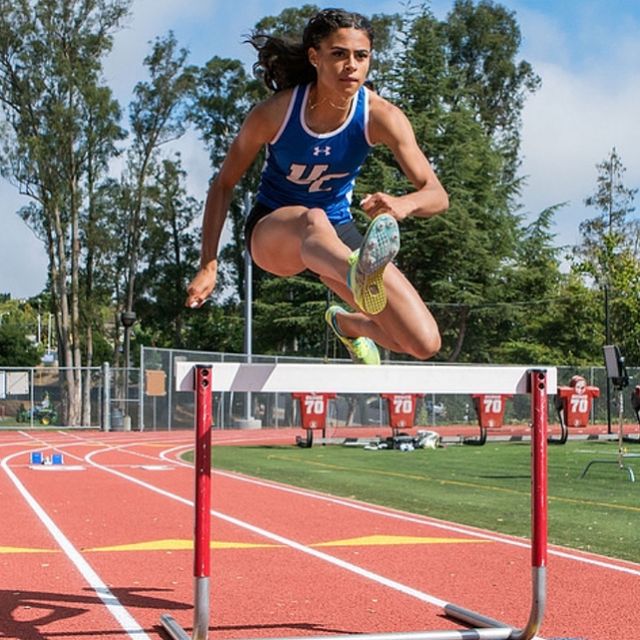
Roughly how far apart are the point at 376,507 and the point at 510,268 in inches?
1320

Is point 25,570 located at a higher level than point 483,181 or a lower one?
lower

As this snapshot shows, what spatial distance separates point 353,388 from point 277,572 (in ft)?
9.06

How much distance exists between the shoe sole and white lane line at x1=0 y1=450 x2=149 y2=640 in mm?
1994

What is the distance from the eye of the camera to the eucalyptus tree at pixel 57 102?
1282 inches

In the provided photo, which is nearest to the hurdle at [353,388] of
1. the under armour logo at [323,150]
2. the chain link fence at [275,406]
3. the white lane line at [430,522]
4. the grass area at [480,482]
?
the under armour logo at [323,150]

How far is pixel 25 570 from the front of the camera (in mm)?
6453

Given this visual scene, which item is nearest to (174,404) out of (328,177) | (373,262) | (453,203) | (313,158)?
(453,203)

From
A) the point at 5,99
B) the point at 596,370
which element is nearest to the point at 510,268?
the point at 596,370

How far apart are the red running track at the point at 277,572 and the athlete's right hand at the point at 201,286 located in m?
1.60

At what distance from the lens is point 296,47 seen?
435 centimetres

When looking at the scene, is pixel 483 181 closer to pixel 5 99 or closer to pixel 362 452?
pixel 5 99

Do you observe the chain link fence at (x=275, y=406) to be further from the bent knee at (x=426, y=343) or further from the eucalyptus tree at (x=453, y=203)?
the bent knee at (x=426, y=343)

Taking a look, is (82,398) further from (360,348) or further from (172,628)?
(172,628)

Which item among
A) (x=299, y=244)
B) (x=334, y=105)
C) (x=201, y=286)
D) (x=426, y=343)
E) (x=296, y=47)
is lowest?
(x=426, y=343)
